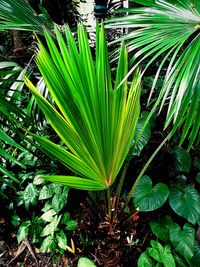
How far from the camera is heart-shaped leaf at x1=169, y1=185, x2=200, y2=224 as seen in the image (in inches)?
47.0

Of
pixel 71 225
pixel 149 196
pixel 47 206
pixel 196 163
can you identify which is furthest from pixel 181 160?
pixel 47 206

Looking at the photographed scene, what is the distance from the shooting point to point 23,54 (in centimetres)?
239

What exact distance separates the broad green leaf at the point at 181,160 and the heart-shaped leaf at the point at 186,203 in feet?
0.37

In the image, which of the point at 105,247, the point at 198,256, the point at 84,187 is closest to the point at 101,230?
the point at 105,247

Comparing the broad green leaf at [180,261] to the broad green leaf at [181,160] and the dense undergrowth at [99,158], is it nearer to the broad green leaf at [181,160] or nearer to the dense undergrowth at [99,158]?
the dense undergrowth at [99,158]

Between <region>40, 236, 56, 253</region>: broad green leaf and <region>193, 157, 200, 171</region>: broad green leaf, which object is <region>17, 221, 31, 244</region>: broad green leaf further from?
<region>193, 157, 200, 171</region>: broad green leaf

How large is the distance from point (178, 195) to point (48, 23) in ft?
3.62

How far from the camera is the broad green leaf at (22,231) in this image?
1.38m

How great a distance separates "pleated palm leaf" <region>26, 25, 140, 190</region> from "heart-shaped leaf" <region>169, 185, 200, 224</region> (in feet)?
1.71

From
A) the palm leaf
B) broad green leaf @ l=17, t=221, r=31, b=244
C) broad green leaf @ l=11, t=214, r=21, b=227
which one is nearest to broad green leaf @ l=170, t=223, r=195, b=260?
broad green leaf @ l=17, t=221, r=31, b=244

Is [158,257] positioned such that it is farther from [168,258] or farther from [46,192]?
[46,192]

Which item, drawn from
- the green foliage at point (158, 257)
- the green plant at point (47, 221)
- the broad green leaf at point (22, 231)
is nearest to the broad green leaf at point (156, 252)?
the green foliage at point (158, 257)

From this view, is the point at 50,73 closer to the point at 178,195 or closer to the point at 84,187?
the point at 84,187

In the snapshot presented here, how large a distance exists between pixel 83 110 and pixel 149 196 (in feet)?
2.09
